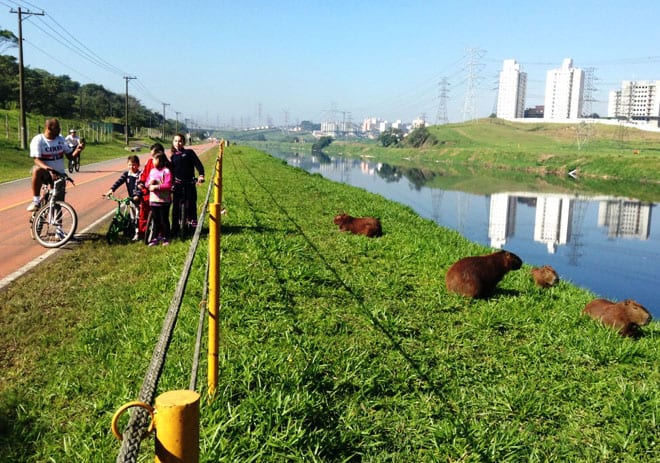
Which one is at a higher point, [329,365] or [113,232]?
[113,232]

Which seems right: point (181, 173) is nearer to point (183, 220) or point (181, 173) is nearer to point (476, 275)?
point (183, 220)

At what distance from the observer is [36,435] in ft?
10.5

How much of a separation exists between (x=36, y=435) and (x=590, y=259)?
1481 cm

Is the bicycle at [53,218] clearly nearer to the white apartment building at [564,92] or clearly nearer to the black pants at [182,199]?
the black pants at [182,199]

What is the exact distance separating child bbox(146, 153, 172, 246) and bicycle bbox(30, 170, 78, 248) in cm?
114

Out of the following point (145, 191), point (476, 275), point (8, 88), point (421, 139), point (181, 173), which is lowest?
point (476, 275)

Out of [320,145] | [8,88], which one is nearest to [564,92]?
[320,145]

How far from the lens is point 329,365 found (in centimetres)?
438

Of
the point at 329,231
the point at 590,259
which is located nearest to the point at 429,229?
the point at 329,231

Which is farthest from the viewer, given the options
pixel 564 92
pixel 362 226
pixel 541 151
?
pixel 564 92

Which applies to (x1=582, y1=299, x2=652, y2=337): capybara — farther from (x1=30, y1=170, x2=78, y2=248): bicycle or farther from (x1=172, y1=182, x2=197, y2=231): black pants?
(x1=30, y1=170, x2=78, y2=248): bicycle

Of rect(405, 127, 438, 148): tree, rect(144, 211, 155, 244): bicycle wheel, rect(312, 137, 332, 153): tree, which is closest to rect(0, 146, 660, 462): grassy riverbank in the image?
rect(144, 211, 155, 244): bicycle wheel

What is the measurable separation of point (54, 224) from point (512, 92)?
191 m

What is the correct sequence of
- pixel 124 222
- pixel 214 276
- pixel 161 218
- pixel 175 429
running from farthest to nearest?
pixel 124 222 < pixel 161 218 < pixel 214 276 < pixel 175 429
